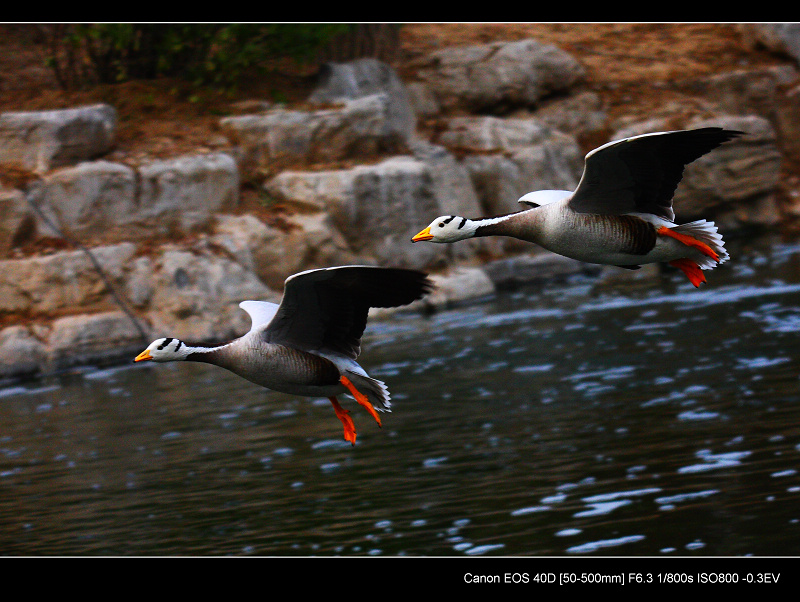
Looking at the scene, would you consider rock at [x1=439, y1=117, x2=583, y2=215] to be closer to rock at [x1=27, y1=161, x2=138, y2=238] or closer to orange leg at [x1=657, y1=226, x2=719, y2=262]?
rock at [x1=27, y1=161, x2=138, y2=238]

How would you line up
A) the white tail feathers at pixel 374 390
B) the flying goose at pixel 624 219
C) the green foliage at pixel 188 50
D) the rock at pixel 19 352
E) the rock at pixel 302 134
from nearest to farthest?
1. the flying goose at pixel 624 219
2. the white tail feathers at pixel 374 390
3. the rock at pixel 19 352
4. the rock at pixel 302 134
5. the green foliage at pixel 188 50

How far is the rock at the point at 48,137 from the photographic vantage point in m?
19.1

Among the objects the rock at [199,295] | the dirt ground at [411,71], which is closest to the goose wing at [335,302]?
the rock at [199,295]

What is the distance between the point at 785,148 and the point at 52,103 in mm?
17058

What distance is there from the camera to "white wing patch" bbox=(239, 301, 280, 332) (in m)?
6.70

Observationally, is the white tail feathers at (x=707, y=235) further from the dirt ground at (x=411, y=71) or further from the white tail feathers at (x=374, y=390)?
the dirt ground at (x=411, y=71)

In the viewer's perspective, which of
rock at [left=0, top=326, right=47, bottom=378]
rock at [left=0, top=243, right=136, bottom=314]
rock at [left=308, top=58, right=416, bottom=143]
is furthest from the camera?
rock at [left=308, top=58, right=416, bottom=143]

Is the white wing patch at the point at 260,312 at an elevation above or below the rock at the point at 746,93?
above

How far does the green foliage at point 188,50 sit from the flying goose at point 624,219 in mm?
16975

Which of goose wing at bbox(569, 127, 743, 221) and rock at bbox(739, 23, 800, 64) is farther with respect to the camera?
rock at bbox(739, 23, 800, 64)

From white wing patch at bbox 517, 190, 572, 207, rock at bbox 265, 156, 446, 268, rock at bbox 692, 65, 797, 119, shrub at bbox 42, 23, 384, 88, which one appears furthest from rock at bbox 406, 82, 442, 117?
white wing patch at bbox 517, 190, 572, 207

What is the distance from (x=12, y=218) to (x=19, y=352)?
2.59 meters

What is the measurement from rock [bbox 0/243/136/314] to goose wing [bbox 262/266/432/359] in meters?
12.1

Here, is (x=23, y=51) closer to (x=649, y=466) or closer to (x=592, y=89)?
(x=592, y=89)
